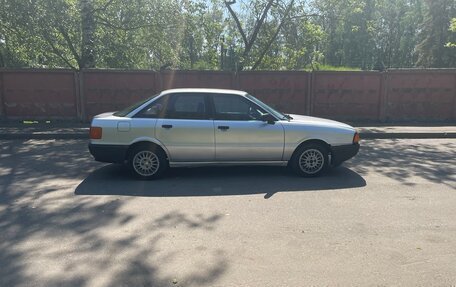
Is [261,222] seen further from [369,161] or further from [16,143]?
[16,143]

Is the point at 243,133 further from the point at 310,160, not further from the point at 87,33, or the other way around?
the point at 87,33

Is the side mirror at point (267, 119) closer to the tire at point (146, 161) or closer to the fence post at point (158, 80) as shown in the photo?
the tire at point (146, 161)

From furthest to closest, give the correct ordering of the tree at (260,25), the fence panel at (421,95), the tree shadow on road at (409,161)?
the tree at (260,25) → the fence panel at (421,95) → the tree shadow on road at (409,161)

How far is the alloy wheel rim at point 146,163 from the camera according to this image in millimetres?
6914

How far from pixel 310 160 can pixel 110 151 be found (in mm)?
3405

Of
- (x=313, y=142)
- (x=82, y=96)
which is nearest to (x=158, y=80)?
(x=82, y=96)

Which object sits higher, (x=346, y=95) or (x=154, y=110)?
(x=346, y=95)

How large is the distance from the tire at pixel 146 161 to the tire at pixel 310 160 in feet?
7.46

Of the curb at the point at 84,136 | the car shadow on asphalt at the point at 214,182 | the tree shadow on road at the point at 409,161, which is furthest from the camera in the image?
the curb at the point at 84,136

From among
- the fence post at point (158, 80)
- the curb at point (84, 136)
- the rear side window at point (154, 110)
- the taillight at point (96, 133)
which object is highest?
the fence post at point (158, 80)

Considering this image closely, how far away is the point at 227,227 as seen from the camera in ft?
15.7

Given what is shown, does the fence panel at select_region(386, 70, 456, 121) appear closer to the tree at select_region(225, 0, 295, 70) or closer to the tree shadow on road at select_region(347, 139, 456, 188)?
the tree shadow on road at select_region(347, 139, 456, 188)

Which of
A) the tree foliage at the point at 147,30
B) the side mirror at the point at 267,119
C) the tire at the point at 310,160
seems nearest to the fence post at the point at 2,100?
the tree foliage at the point at 147,30

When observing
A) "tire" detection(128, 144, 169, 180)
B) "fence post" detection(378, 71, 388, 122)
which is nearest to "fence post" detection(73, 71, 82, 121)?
"tire" detection(128, 144, 169, 180)
